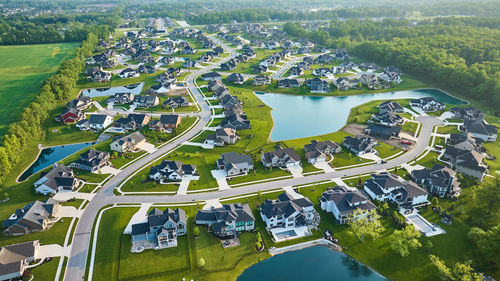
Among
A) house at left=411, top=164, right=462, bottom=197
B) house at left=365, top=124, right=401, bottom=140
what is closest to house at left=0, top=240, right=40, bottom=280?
house at left=411, top=164, right=462, bottom=197

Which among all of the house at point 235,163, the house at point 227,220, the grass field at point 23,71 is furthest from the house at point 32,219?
the grass field at point 23,71

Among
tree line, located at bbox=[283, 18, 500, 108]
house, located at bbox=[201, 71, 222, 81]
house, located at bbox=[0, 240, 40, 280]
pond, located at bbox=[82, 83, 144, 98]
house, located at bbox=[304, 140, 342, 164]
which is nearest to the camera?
house, located at bbox=[0, 240, 40, 280]

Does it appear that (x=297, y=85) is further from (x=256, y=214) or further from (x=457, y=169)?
(x=256, y=214)

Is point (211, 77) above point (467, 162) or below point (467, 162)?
above

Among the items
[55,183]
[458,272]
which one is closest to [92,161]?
[55,183]

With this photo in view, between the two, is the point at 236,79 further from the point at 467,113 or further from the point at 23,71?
the point at 23,71

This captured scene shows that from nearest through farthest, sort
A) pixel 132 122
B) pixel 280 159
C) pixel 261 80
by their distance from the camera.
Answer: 1. pixel 280 159
2. pixel 132 122
3. pixel 261 80

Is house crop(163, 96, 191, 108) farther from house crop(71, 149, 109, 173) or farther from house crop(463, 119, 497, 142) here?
house crop(463, 119, 497, 142)
